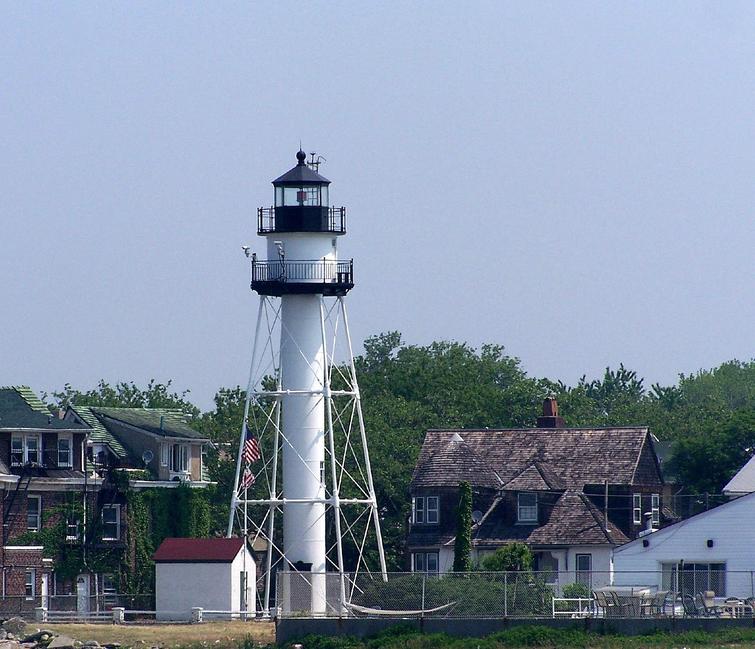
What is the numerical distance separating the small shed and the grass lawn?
3357 mm

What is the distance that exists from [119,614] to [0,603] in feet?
17.0

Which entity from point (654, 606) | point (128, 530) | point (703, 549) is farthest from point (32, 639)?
point (703, 549)

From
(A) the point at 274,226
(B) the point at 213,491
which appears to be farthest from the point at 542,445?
(A) the point at 274,226

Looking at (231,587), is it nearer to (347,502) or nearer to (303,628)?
(347,502)

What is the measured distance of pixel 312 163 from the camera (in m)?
80.2

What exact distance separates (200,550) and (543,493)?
18731 millimetres

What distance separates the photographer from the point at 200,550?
76.5 metres

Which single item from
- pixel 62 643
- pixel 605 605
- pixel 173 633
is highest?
pixel 605 605

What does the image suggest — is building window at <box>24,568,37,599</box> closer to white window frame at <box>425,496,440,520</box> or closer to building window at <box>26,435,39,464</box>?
building window at <box>26,435,39,464</box>

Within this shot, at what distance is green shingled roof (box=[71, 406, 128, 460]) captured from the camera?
85312 millimetres

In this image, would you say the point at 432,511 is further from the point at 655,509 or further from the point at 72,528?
the point at 72,528

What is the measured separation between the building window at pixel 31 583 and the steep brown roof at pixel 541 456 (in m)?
18.6

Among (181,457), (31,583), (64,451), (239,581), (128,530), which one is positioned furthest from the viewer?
(181,457)

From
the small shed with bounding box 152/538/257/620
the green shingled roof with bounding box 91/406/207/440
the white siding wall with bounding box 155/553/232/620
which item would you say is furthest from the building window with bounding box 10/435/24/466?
the white siding wall with bounding box 155/553/232/620
